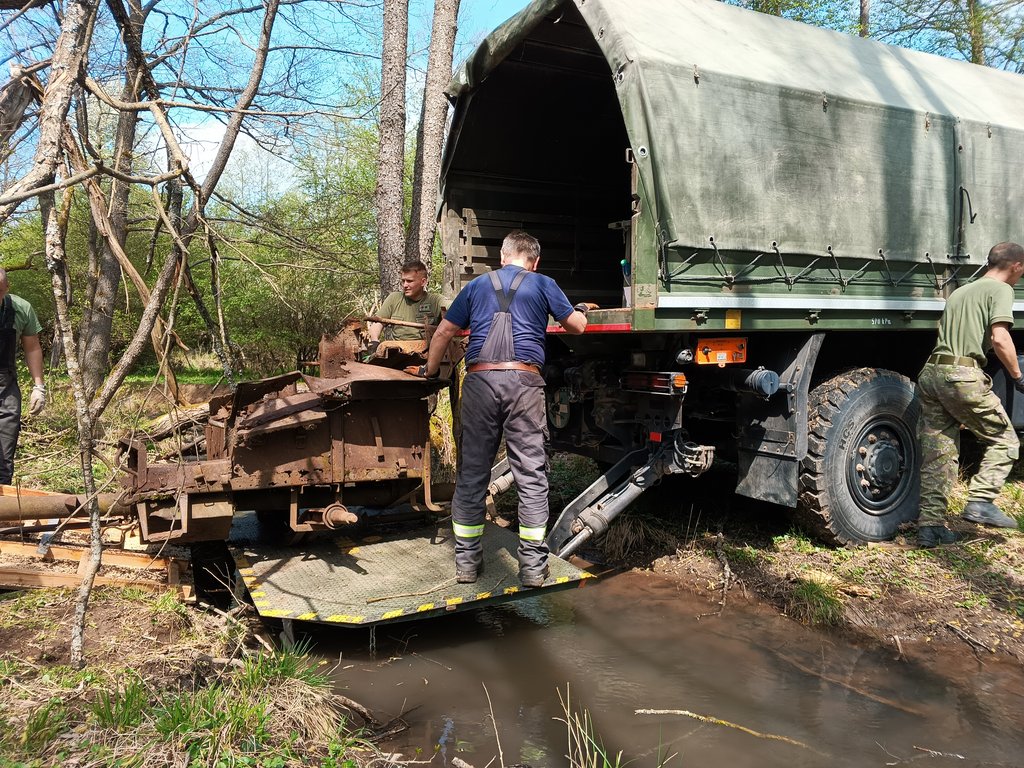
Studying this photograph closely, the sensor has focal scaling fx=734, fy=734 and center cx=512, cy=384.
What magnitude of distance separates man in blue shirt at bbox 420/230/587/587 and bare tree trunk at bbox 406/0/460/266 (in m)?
4.01

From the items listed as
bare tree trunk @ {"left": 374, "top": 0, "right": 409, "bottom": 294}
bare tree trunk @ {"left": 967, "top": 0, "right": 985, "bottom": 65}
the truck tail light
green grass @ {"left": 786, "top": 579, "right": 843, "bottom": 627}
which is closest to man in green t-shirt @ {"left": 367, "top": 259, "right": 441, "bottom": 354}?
bare tree trunk @ {"left": 374, "top": 0, "right": 409, "bottom": 294}

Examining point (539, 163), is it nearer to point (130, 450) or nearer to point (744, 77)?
point (744, 77)

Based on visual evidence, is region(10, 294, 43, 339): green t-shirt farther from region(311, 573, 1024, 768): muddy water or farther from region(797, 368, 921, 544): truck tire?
region(797, 368, 921, 544): truck tire

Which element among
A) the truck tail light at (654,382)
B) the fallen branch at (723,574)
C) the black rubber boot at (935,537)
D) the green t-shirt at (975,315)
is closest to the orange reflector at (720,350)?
the truck tail light at (654,382)

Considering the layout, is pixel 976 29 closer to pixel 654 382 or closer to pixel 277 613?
pixel 654 382

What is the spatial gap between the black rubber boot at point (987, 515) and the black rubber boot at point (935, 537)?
8.1 inches

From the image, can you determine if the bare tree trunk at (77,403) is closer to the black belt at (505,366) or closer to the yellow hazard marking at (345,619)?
the yellow hazard marking at (345,619)

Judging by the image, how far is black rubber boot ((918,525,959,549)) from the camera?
193 inches

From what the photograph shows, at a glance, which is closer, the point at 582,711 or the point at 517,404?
Answer: the point at 582,711

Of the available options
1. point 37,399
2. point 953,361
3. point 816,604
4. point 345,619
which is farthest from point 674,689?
point 37,399

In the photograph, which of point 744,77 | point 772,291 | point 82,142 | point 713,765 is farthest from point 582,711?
point 744,77

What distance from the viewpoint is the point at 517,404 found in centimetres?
388

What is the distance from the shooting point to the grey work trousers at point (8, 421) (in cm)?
512

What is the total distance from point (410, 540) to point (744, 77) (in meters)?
3.51
